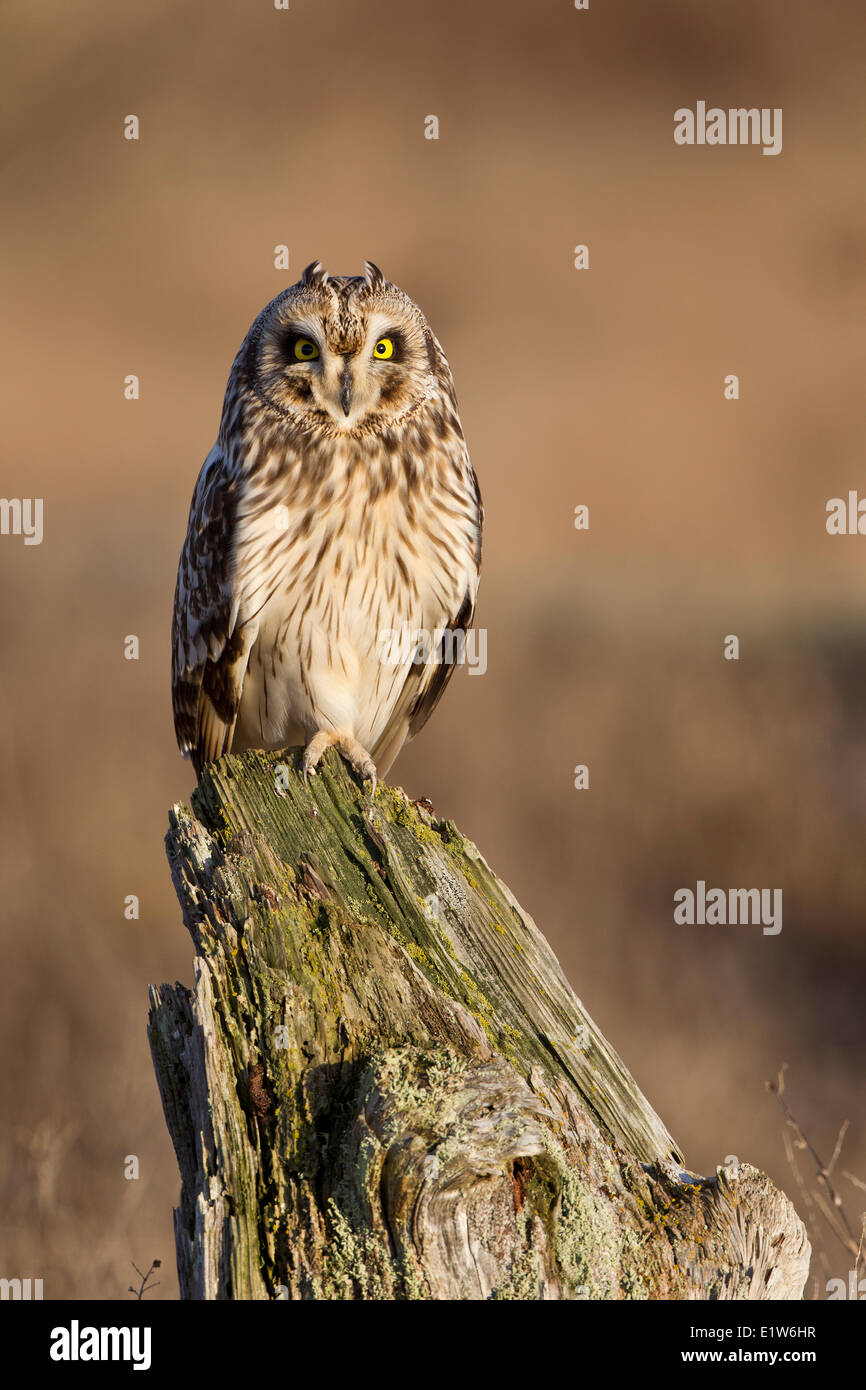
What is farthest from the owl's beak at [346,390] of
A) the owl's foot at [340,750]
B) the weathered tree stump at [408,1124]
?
the weathered tree stump at [408,1124]

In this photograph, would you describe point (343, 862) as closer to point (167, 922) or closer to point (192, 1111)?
point (192, 1111)

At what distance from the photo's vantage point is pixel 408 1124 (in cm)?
170

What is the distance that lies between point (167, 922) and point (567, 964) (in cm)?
256

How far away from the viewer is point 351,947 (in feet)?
6.66

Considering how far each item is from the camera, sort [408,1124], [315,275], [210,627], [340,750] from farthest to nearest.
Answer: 1. [210,627]
2. [315,275]
3. [340,750]
4. [408,1124]

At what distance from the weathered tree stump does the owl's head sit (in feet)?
6.83

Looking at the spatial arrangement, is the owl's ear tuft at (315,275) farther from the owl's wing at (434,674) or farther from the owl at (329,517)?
the owl's wing at (434,674)

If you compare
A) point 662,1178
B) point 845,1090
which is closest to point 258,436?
point 662,1178

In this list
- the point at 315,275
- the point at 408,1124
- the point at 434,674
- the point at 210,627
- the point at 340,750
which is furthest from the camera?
the point at 434,674

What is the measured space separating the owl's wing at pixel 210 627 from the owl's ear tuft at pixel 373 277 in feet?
2.70

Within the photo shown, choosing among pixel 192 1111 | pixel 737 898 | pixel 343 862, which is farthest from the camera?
pixel 737 898

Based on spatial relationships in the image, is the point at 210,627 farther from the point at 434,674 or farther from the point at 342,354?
the point at 342,354

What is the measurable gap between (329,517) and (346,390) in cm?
42

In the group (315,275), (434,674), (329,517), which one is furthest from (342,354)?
(434,674)
